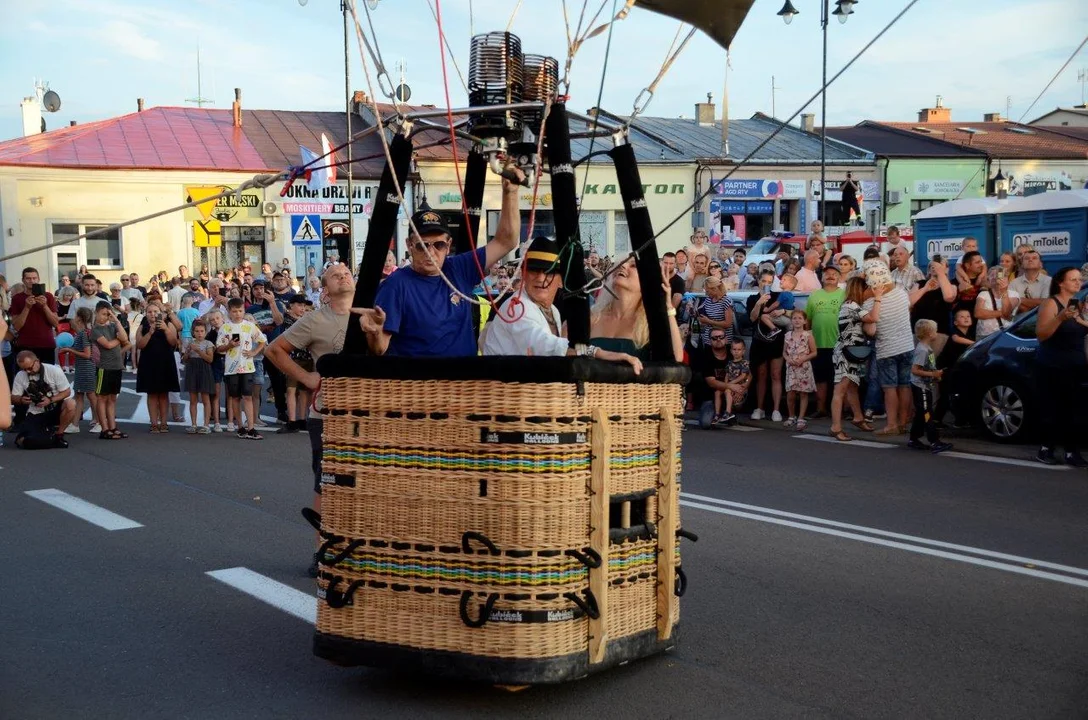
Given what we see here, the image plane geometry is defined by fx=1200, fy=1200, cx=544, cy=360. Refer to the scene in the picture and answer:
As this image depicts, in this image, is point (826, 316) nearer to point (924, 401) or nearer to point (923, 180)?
point (924, 401)

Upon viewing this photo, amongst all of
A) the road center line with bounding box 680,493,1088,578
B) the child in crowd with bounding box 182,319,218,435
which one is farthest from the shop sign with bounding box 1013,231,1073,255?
the child in crowd with bounding box 182,319,218,435

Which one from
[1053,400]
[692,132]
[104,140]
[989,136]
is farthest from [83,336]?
[989,136]

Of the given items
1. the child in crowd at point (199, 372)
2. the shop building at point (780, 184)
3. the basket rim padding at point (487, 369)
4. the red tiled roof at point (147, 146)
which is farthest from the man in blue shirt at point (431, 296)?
the shop building at point (780, 184)

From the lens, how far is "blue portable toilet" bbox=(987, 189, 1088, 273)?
19.9 metres

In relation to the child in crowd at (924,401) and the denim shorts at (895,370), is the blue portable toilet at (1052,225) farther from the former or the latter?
the child in crowd at (924,401)

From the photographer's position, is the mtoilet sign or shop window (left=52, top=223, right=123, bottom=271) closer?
the mtoilet sign

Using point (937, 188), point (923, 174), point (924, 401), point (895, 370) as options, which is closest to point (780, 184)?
point (923, 174)

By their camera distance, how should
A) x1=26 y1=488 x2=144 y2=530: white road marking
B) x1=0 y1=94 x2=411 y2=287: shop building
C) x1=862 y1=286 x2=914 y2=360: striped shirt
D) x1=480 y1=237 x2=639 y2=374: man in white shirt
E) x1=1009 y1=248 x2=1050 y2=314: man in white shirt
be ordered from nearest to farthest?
x1=480 y1=237 x2=639 y2=374: man in white shirt, x1=26 y1=488 x2=144 y2=530: white road marking, x1=862 y1=286 x2=914 y2=360: striped shirt, x1=1009 y1=248 x2=1050 y2=314: man in white shirt, x1=0 y1=94 x2=411 y2=287: shop building

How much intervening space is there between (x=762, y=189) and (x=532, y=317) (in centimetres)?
4096

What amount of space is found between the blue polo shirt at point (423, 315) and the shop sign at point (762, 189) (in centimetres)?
4003

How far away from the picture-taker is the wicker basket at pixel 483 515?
185 inches

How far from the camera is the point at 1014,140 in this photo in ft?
165

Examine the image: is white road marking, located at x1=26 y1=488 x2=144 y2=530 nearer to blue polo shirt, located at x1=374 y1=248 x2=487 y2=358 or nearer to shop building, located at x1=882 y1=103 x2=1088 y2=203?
blue polo shirt, located at x1=374 y1=248 x2=487 y2=358

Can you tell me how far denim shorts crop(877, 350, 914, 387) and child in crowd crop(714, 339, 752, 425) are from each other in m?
2.11
